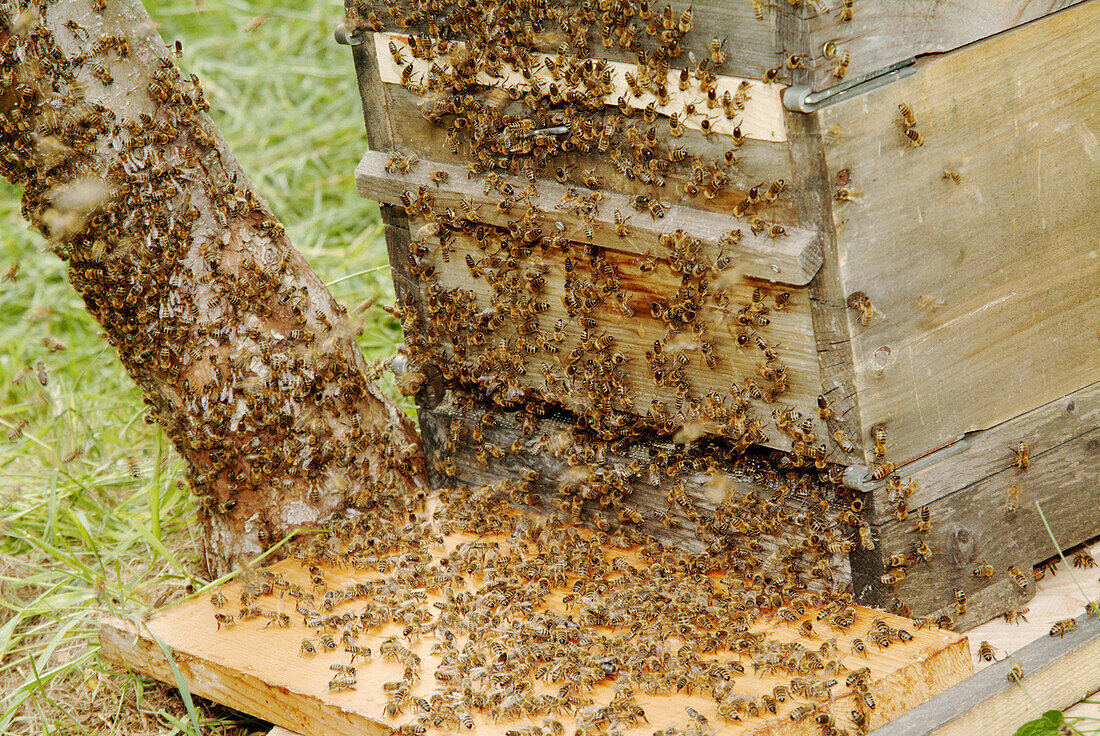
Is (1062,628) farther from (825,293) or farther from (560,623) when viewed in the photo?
(560,623)

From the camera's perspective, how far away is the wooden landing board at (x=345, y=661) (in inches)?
122

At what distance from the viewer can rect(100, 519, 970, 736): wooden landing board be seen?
311 cm

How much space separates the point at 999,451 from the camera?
357 centimetres

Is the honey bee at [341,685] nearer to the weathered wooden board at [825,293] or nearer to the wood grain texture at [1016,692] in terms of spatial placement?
the wood grain texture at [1016,692]

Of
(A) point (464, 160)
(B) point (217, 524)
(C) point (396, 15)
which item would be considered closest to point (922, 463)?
(A) point (464, 160)

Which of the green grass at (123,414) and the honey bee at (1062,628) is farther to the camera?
the green grass at (123,414)

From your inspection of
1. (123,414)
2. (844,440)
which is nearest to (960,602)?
(844,440)

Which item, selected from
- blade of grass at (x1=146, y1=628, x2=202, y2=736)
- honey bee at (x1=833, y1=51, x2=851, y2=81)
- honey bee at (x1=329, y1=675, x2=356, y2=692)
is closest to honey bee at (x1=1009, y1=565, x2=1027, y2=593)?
honey bee at (x1=833, y1=51, x2=851, y2=81)

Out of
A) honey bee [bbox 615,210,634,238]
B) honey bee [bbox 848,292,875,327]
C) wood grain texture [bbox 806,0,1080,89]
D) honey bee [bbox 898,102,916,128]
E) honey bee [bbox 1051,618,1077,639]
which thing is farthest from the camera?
honey bee [bbox 615,210,634,238]

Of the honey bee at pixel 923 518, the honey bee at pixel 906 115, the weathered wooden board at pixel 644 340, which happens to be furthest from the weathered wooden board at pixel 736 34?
the honey bee at pixel 923 518

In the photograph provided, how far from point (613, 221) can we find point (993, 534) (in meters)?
1.65

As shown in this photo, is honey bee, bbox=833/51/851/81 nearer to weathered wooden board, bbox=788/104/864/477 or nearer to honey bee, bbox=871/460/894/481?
weathered wooden board, bbox=788/104/864/477

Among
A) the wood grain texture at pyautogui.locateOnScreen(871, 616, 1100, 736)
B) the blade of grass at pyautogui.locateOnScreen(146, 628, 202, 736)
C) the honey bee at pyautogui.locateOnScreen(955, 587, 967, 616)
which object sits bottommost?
the wood grain texture at pyautogui.locateOnScreen(871, 616, 1100, 736)

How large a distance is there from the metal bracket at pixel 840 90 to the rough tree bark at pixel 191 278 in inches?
88.3
